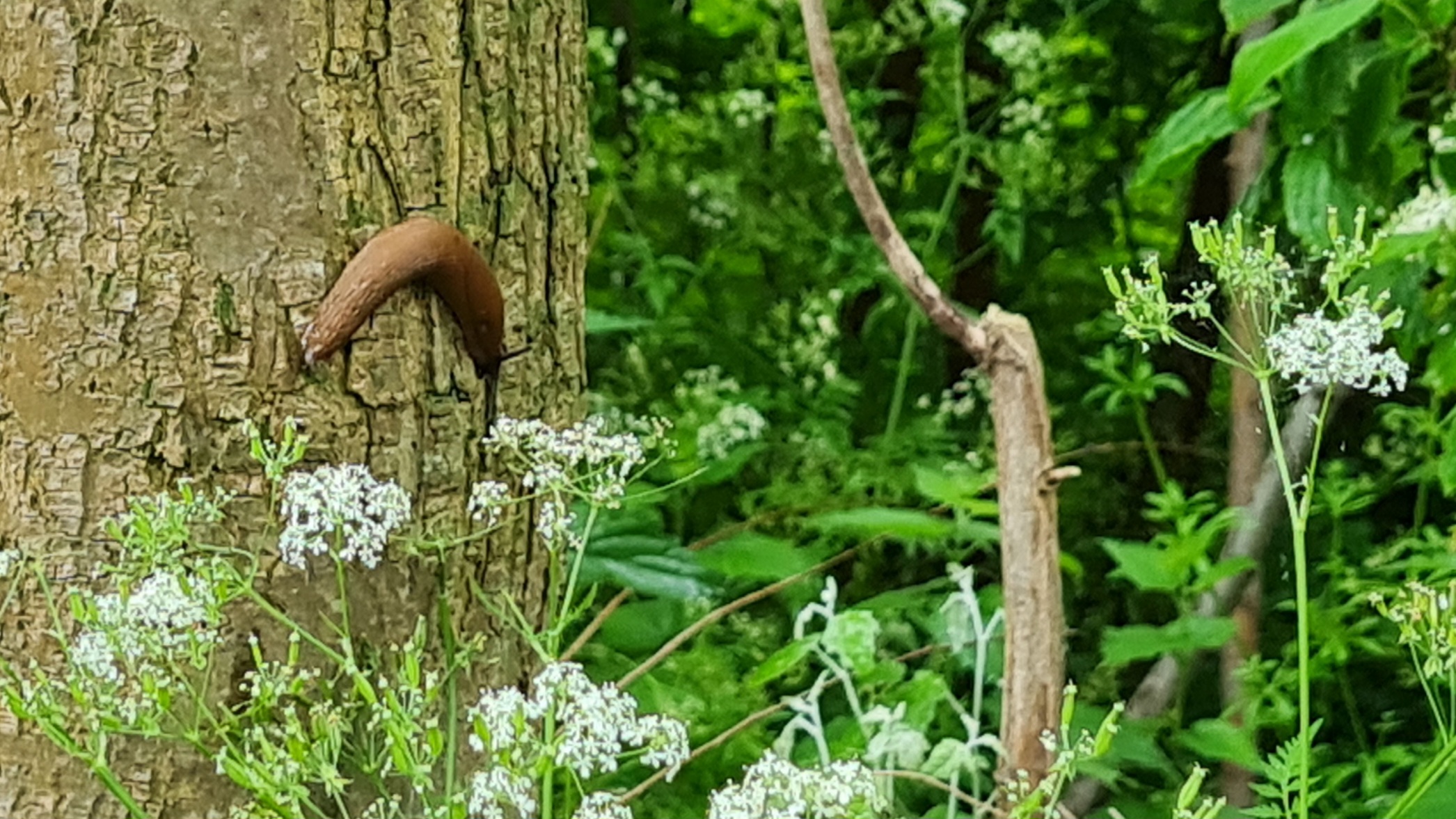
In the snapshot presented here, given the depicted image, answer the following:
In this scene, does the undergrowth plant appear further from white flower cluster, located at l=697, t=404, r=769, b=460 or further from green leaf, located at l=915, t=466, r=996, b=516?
white flower cluster, located at l=697, t=404, r=769, b=460

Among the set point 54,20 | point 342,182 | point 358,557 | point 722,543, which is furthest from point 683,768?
point 54,20

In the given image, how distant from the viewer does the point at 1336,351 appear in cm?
63

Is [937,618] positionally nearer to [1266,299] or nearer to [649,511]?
[649,511]

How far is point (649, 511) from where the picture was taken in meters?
1.13

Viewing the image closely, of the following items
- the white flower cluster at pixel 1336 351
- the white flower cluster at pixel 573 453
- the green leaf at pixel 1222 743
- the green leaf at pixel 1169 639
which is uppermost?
the white flower cluster at pixel 1336 351

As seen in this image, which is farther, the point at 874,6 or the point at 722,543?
the point at 874,6

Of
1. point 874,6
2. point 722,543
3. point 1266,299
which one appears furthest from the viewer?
point 874,6

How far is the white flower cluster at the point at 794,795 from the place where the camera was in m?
0.56

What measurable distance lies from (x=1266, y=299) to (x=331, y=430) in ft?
1.46

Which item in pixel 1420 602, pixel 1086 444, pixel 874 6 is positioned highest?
pixel 874 6

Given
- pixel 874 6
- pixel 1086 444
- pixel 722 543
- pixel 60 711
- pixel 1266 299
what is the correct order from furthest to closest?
pixel 874 6
pixel 1086 444
pixel 722 543
pixel 1266 299
pixel 60 711

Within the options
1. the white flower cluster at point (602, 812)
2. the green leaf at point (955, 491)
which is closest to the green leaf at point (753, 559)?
the green leaf at point (955, 491)

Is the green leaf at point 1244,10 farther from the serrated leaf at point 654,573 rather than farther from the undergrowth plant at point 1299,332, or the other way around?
the serrated leaf at point 654,573

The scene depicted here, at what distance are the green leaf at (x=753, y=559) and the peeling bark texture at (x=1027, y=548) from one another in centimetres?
39
